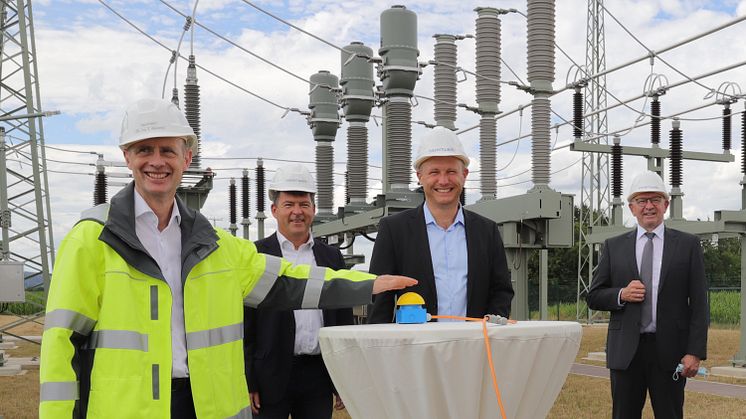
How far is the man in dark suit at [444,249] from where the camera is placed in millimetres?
3354

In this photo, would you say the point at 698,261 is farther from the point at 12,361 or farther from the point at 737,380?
the point at 12,361

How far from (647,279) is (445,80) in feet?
22.7

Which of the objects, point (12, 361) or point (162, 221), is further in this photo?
point (12, 361)

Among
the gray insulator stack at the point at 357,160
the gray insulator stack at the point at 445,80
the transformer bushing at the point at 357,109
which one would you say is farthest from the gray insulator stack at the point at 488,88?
the gray insulator stack at the point at 357,160

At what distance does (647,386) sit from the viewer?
4699 mm

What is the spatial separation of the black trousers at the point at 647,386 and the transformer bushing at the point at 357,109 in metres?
6.41

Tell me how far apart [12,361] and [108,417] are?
12633 mm

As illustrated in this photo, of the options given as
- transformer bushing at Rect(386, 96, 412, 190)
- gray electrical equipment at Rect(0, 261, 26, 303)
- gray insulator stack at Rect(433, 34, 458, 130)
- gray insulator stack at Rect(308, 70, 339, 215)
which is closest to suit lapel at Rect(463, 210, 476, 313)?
transformer bushing at Rect(386, 96, 412, 190)

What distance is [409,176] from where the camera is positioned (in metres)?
9.10

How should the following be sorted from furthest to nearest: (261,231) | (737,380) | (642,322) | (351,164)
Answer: (261,231)
(351,164)
(737,380)
(642,322)

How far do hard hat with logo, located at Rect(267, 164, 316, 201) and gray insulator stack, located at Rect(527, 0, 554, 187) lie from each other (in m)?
4.88

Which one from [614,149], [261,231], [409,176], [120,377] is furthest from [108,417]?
[261,231]

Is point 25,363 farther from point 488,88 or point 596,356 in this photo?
point 596,356

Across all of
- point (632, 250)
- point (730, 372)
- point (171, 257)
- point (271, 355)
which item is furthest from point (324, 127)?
point (171, 257)
